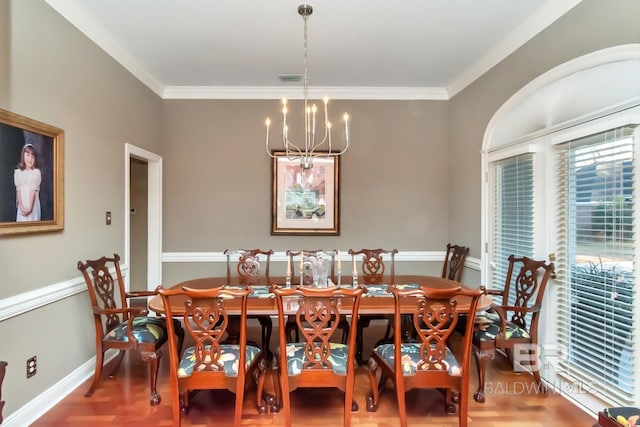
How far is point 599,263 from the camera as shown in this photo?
2.30m

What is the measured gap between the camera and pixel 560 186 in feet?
8.71

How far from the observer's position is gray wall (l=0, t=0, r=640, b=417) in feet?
7.16

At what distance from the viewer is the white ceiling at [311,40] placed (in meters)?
2.58

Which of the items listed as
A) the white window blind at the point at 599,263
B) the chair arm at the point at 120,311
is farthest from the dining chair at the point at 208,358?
the white window blind at the point at 599,263

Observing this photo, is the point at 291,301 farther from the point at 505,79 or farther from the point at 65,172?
the point at 505,79

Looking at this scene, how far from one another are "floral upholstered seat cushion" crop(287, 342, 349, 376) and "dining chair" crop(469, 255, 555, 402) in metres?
1.09

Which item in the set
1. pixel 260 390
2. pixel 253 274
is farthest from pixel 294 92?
pixel 260 390

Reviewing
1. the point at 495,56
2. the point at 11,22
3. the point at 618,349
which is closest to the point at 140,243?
the point at 11,22

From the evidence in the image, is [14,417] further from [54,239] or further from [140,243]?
[140,243]

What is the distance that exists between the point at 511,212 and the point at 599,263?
966mm

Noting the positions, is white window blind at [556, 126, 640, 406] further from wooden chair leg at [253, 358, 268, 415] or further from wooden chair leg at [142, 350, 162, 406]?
wooden chair leg at [142, 350, 162, 406]

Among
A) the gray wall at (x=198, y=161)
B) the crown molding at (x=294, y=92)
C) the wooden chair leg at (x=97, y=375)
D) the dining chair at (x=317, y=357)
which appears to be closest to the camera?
the dining chair at (x=317, y=357)

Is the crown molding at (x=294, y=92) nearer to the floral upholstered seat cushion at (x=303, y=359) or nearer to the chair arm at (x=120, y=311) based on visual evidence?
the chair arm at (x=120, y=311)

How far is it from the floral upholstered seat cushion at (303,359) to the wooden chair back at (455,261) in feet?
6.67
